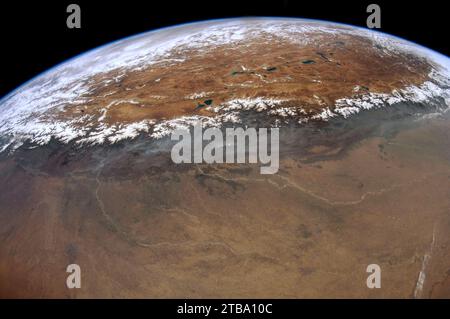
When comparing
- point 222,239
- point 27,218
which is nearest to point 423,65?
point 222,239

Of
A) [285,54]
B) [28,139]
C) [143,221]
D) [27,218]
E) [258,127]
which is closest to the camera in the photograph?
[143,221]

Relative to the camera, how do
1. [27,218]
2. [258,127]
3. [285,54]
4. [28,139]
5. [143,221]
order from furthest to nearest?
[285,54]
[28,139]
[258,127]
[27,218]
[143,221]

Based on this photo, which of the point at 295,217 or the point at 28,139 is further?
the point at 28,139

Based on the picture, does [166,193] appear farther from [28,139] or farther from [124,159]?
[28,139]

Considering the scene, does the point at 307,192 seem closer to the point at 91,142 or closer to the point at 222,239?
the point at 222,239

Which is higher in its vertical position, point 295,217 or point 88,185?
point 88,185

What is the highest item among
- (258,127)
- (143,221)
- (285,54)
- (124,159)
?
(285,54)
